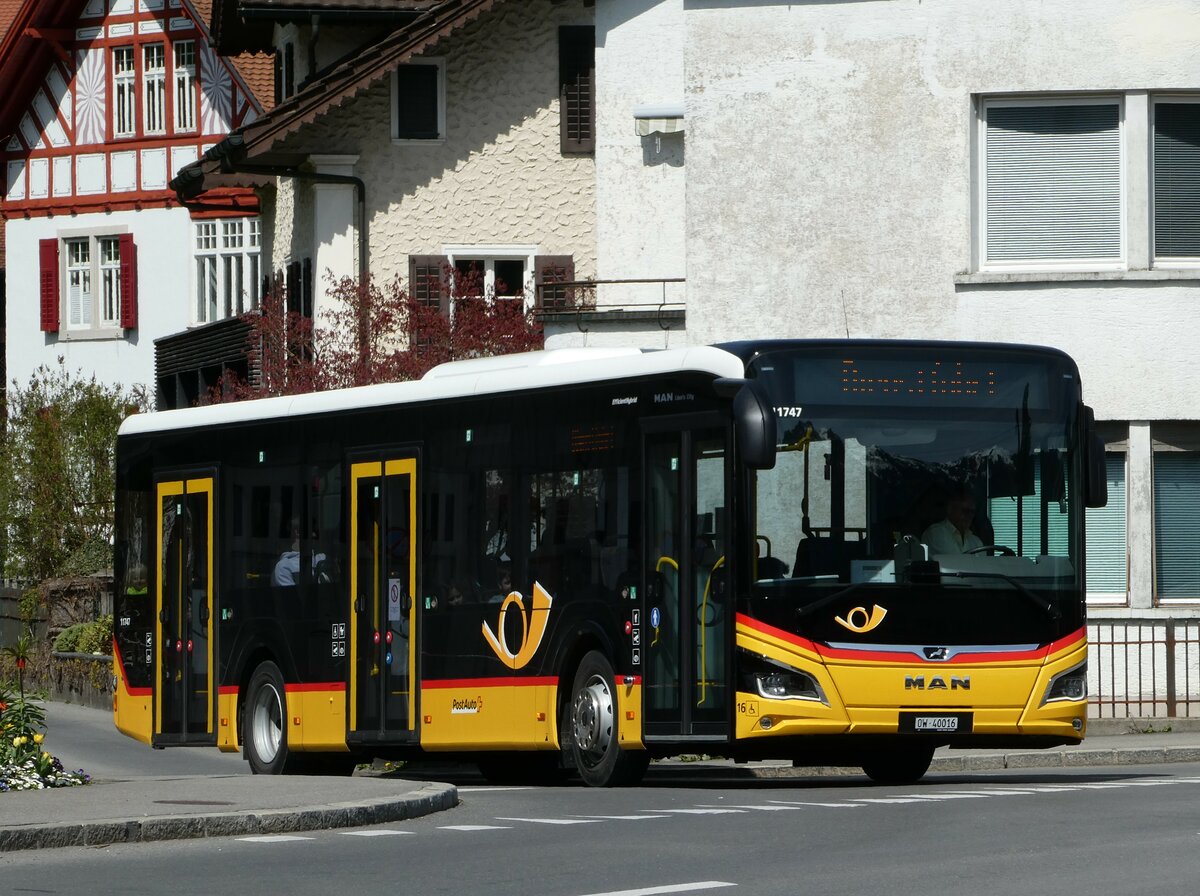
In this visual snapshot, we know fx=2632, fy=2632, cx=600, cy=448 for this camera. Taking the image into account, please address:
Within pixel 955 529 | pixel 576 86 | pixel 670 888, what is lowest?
pixel 670 888

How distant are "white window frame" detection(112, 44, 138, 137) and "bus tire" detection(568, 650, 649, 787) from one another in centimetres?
3483

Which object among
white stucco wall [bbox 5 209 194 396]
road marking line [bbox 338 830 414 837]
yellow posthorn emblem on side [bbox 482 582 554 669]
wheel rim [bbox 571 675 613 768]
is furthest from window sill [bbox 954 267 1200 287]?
white stucco wall [bbox 5 209 194 396]

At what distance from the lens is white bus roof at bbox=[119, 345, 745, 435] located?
1686cm

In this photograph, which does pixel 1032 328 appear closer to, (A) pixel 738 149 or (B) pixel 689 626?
(A) pixel 738 149

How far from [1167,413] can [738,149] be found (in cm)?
517

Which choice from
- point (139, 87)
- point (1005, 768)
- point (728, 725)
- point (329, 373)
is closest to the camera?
point (728, 725)

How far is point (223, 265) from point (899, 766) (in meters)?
32.2

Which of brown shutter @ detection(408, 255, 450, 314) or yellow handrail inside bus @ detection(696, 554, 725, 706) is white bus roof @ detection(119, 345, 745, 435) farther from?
brown shutter @ detection(408, 255, 450, 314)

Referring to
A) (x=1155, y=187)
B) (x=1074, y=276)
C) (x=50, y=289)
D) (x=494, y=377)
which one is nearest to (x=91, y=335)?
(x=50, y=289)

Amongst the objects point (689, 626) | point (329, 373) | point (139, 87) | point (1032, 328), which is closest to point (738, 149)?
point (1032, 328)

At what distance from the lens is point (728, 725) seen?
642 inches

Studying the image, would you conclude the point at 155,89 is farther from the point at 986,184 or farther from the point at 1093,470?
the point at 1093,470

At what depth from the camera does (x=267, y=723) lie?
70.2ft

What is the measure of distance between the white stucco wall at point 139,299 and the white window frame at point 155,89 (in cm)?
177
